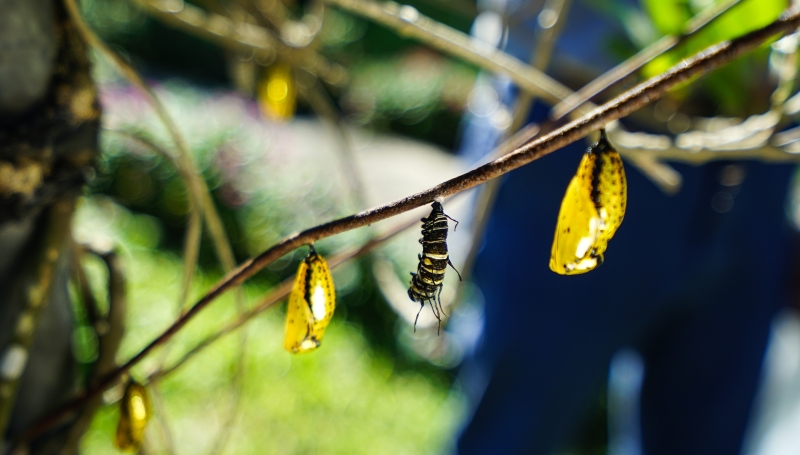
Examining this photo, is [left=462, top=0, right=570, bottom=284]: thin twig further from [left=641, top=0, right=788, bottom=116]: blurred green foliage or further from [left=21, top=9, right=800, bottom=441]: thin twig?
[left=21, top=9, right=800, bottom=441]: thin twig

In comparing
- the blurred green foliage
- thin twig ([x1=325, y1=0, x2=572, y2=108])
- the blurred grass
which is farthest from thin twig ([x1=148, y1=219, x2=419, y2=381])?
the blurred grass

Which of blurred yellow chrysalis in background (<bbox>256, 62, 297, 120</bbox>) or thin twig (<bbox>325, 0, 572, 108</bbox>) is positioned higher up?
blurred yellow chrysalis in background (<bbox>256, 62, 297, 120</bbox>)

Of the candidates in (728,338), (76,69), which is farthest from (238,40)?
(728,338)

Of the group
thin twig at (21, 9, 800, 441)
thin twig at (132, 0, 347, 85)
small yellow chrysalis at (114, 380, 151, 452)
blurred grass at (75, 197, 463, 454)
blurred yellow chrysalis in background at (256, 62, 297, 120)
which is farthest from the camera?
blurred grass at (75, 197, 463, 454)

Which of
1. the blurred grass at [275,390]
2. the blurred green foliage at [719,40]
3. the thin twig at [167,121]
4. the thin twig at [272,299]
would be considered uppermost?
the blurred grass at [275,390]

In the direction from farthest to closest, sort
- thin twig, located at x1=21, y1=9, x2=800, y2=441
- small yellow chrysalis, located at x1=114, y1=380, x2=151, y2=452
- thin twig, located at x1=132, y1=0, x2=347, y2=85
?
thin twig, located at x1=132, y1=0, x2=347, y2=85, small yellow chrysalis, located at x1=114, y1=380, x2=151, y2=452, thin twig, located at x1=21, y1=9, x2=800, y2=441

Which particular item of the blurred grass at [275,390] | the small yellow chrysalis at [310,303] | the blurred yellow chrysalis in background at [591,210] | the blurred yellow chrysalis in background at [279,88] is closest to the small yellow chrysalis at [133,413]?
the small yellow chrysalis at [310,303]

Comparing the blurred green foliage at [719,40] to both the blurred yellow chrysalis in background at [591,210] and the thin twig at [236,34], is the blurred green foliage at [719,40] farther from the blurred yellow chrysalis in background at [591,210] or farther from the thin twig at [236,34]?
the thin twig at [236,34]
